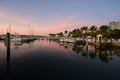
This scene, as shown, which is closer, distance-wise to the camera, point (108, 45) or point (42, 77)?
point (42, 77)

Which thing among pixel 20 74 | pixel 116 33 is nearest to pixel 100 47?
pixel 116 33

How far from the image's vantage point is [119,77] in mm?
14070

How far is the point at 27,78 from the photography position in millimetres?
13320

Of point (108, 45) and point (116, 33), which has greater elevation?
point (116, 33)

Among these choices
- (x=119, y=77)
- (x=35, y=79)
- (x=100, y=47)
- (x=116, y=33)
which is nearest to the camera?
(x=35, y=79)

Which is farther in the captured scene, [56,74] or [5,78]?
[56,74]

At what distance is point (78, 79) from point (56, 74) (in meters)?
2.54

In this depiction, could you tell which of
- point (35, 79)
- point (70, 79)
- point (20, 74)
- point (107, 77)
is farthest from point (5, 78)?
point (107, 77)

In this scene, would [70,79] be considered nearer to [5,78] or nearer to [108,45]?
[5,78]

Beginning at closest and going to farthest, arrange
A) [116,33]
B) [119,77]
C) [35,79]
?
1. [35,79]
2. [119,77]
3. [116,33]

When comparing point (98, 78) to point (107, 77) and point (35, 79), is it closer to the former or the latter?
point (107, 77)

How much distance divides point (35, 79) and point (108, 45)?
3294cm

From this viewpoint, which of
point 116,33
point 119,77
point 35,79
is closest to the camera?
point 35,79

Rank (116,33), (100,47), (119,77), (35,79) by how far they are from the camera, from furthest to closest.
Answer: (116,33) < (100,47) < (119,77) < (35,79)
